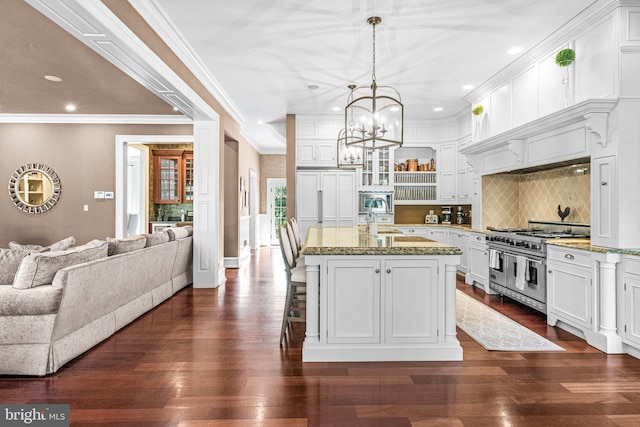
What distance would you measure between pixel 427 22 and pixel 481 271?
11.2ft

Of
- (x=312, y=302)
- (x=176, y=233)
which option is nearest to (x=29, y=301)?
(x=312, y=302)

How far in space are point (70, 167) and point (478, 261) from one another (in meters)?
6.95

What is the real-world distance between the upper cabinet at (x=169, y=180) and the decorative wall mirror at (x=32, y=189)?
2.22m

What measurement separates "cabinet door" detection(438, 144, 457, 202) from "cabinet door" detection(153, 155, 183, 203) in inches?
224

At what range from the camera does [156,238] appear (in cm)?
457

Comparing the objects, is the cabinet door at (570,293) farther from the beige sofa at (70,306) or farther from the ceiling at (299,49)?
the beige sofa at (70,306)

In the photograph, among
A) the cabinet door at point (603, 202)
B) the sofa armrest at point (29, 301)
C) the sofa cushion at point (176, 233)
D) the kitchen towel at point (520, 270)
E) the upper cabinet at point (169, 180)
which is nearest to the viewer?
the sofa armrest at point (29, 301)

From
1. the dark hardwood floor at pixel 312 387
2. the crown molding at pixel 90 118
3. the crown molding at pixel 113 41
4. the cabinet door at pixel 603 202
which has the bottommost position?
the dark hardwood floor at pixel 312 387

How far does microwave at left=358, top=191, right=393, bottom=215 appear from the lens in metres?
7.21

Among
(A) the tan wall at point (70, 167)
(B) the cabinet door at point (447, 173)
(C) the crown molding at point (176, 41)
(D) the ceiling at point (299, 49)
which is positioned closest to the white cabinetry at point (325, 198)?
(D) the ceiling at point (299, 49)

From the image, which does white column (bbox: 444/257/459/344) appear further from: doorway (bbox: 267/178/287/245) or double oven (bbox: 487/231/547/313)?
doorway (bbox: 267/178/287/245)

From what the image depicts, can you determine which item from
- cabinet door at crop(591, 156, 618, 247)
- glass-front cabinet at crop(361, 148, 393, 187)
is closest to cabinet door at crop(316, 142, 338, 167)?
glass-front cabinet at crop(361, 148, 393, 187)

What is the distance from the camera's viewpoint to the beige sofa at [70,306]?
A: 268 cm

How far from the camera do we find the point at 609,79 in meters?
3.32
